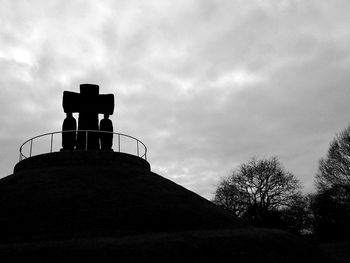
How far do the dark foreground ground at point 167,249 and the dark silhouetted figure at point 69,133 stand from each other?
9.81 metres

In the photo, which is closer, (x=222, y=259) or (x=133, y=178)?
(x=222, y=259)

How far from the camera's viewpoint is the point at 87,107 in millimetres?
22453

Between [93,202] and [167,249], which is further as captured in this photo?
[93,202]

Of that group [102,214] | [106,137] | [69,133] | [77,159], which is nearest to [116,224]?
[102,214]

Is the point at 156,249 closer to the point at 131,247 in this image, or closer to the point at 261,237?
the point at 131,247

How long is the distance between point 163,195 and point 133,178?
218 cm

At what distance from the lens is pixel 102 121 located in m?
22.9

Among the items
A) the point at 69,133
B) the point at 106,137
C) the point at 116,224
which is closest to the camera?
the point at 116,224

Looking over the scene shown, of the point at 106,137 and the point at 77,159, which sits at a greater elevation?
the point at 106,137

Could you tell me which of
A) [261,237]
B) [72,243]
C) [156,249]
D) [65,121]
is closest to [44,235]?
[72,243]

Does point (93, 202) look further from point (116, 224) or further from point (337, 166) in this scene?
point (337, 166)

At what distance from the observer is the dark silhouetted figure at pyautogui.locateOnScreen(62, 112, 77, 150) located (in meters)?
21.8

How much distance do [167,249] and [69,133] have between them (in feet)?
38.2

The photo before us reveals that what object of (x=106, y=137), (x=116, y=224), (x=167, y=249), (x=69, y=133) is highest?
(x=69, y=133)
